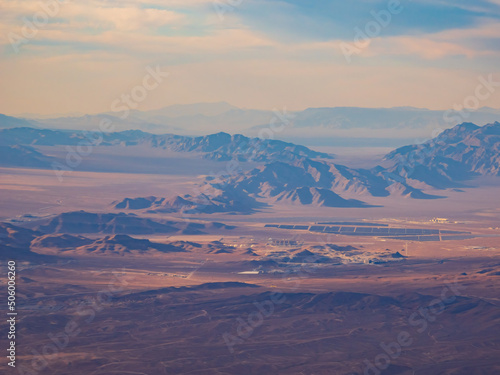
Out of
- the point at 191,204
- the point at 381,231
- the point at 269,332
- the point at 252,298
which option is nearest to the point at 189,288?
the point at 252,298

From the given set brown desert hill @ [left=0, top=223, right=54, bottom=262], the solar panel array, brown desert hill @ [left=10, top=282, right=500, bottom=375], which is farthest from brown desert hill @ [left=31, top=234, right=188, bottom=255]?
the solar panel array

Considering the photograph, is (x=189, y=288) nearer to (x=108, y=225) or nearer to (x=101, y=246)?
(x=101, y=246)

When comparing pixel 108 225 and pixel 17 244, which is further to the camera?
pixel 108 225

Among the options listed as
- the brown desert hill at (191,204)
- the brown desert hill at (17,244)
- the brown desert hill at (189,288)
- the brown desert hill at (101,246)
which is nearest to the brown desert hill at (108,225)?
the brown desert hill at (17,244)

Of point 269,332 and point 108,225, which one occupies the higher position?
point 108,225

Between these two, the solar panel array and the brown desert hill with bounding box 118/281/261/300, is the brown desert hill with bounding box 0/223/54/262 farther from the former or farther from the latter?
the solar panel array

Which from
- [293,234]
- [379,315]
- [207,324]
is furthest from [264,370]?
[293,234]
